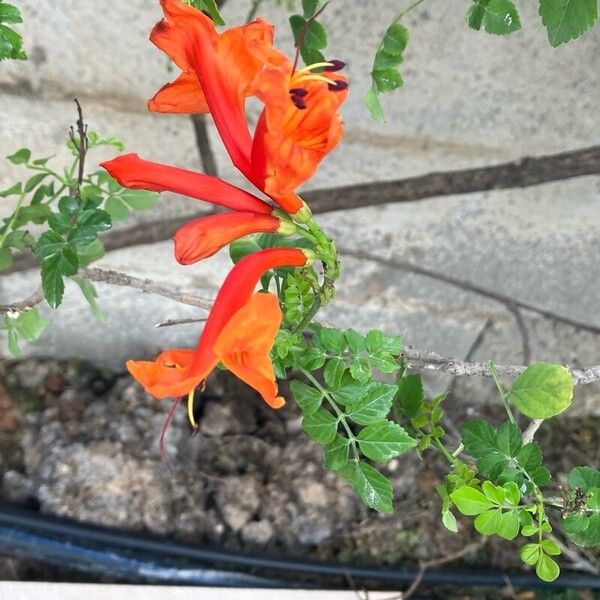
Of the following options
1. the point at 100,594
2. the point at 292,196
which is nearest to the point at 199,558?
the point at 100,594

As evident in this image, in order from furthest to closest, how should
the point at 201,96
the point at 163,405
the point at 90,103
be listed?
the point at 163,405 → the point at 90,103 → the point at 201,96

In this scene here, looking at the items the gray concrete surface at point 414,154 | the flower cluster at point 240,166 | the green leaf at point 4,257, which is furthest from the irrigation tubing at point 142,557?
the flower cluster at point 240,166

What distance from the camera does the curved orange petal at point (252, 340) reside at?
51 cm

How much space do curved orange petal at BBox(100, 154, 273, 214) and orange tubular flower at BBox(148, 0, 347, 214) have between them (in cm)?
3

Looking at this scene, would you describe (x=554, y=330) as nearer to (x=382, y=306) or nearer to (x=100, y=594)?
(x=382, y=306)

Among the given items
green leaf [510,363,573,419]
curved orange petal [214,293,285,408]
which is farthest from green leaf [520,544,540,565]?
curved orange petal [214,293,285,408]

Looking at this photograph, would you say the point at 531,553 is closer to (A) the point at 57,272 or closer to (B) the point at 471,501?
(B) the point at 471,501

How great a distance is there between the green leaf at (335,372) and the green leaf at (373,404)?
0.09 ft

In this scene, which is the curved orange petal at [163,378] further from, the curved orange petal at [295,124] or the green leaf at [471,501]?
the green leaf at [471,501]

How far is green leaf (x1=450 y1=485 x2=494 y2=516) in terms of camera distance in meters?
0.69

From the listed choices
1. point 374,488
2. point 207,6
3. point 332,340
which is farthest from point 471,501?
point 207,6

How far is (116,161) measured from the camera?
59 centimetres

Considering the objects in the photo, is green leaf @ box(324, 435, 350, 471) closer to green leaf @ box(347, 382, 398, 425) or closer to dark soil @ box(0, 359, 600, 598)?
green leaf @ box(347, 382, 398, 425)

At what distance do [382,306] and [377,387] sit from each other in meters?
0.72
